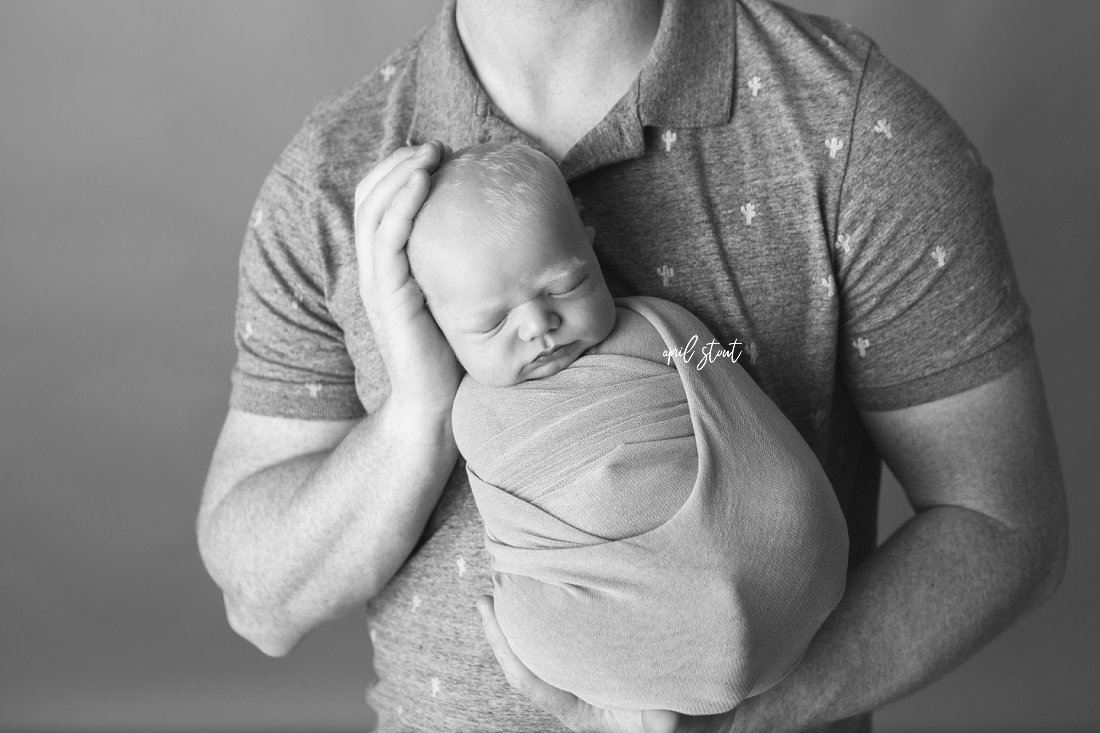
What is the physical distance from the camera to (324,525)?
1438 mm

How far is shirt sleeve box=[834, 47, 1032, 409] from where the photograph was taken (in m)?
1.32

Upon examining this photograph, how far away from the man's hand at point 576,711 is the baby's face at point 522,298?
27cm

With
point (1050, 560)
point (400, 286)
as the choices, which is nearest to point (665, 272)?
point (400, 286)

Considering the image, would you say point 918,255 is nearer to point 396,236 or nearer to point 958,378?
point 958,378

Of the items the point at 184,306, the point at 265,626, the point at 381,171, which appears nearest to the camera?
the point at 381,171

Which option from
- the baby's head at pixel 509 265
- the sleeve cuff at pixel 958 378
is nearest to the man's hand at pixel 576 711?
the baby's head at pixel 509 265

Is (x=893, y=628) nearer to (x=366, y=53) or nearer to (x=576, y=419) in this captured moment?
(x=576, y=419)

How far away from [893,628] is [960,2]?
1.46 m

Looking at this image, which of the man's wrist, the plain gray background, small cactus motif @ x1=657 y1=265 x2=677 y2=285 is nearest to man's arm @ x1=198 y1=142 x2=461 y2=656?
the man's wrist

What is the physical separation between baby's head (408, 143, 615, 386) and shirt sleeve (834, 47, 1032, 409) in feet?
0.95

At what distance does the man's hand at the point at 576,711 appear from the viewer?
1.25 m

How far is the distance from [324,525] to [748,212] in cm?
60

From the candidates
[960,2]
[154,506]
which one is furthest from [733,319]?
[154,506]
